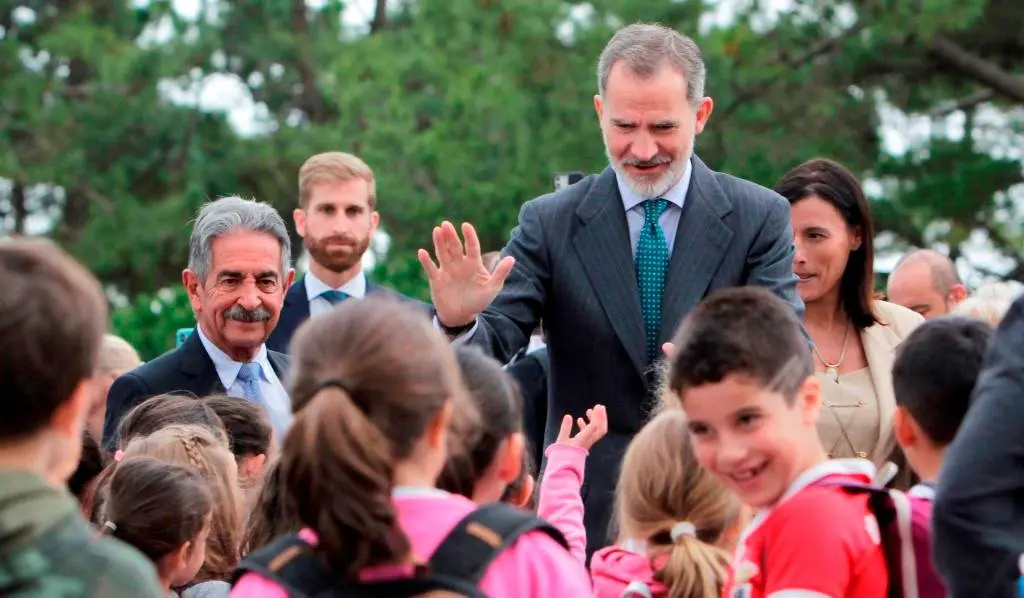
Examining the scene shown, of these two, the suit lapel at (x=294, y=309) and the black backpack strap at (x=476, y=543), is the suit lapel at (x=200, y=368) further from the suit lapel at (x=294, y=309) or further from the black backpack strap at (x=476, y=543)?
the black backpack strap at (x=476, y=543)

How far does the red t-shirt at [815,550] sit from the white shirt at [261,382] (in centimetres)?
271

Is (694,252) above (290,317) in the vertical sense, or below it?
above

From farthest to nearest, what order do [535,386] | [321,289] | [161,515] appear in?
[321,289] < [535,386] < [161,515]

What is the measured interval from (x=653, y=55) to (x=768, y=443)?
203cm

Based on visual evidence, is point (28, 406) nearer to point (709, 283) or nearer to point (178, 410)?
point (178, 410)

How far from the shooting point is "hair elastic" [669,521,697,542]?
377 centimetres

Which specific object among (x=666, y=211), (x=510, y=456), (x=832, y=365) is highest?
(x=666, y=211)

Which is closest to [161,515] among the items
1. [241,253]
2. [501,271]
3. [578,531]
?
[578,531]

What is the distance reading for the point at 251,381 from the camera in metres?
5.81

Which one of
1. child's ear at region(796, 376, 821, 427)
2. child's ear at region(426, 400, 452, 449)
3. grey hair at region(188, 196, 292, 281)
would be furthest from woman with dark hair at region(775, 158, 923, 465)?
child's ear at region(426, 400, 452, 449)

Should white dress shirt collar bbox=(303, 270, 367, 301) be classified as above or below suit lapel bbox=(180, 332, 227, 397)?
above

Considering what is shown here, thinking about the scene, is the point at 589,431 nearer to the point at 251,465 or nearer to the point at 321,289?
the point at 251,465

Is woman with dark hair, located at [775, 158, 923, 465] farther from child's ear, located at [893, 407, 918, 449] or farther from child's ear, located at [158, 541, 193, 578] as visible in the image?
child's ear, located at [158, 541, 193, 578]

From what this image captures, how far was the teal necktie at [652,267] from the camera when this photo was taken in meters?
5.12
